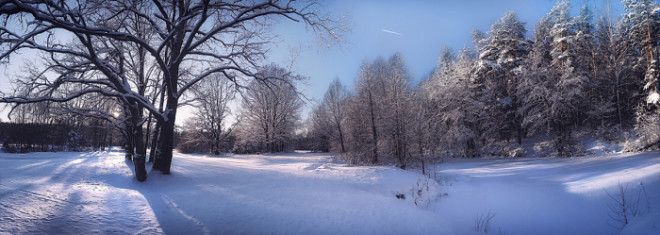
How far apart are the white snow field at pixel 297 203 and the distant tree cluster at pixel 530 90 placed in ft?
30.4

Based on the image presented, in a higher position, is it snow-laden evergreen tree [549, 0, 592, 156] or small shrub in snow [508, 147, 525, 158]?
snow-laden evergreen tree [549, 0, 592, 156]

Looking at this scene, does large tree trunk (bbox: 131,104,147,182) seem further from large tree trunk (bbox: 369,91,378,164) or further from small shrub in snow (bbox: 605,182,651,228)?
large tree trunk (bbox: 369,91,378,164)

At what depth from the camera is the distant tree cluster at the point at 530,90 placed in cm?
2352

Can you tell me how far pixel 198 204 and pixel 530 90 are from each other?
1315 inches

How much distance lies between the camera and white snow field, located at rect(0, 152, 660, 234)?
6.33 m

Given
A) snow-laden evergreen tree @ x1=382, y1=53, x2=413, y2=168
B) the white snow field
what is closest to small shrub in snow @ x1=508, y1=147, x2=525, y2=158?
snow-laden evergreen tree @ x1=382, y1=53, x2=413, y2=168

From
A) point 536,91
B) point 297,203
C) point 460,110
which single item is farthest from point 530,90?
point 297,203

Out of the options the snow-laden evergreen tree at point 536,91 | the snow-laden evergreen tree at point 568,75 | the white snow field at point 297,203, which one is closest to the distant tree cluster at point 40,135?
the white snow field at point 297,203

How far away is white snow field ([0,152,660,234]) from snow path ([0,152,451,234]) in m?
0.02

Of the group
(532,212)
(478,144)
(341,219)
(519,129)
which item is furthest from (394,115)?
(519,129)

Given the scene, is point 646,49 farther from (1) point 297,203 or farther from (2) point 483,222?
(1) point 297,203

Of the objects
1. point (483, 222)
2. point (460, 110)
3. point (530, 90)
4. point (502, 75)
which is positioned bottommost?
point (483, 222)

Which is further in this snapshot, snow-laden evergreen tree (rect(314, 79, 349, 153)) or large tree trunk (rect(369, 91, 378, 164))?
snow-laden evergreen tree (rect(314, 79, 349, 153))

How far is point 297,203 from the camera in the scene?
8281mm
